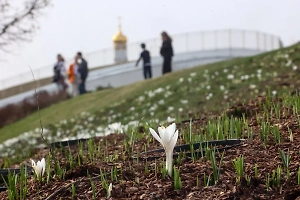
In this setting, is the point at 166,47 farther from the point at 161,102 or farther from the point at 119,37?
the point at 119,37

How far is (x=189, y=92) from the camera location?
16766mm

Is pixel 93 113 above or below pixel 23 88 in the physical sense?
below

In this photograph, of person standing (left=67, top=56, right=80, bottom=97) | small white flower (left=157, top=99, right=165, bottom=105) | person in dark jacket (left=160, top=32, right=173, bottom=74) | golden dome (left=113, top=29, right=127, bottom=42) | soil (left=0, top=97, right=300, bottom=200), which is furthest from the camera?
golden dome (left=113, top=29, right=127, bottom=42)

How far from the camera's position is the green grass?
15.0 meters

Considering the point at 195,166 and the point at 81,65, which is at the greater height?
the point at 81,65


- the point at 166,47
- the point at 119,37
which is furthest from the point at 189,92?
the point at 119,37

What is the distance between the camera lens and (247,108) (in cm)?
650

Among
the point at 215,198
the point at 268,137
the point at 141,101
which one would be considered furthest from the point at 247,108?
the point at 141,101

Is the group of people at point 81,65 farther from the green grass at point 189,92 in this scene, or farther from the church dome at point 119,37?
the church dome at point 119,37

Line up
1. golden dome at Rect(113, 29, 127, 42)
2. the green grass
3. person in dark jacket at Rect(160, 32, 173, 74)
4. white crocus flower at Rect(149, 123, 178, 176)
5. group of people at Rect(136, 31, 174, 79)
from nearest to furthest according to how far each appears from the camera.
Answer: white crocus flower at Rect(149, 123, 178, 176), the green grass, person in dark jacket at Rect(160, 32, 173, 74), group of people at Rect(136, 31, 174, 79), golden dome at Rect(113, 29, 127, 42)

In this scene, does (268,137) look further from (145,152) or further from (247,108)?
(247,108)

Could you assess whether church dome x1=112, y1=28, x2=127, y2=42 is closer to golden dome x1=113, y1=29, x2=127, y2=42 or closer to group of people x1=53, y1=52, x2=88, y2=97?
golden dome x1=113, y1=29, x2=127, y2=42

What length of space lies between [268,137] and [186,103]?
36.5 ft

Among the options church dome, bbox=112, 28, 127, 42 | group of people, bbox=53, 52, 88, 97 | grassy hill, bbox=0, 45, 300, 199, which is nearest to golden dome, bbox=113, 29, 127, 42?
church dome, bbox=112, 28, 127, 42
